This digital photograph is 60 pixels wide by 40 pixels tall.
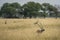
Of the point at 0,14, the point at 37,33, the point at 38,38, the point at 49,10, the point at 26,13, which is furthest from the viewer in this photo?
the point at 49,10

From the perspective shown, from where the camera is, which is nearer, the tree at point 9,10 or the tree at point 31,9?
the tree at point 9,10

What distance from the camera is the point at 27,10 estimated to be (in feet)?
102

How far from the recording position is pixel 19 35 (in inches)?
227

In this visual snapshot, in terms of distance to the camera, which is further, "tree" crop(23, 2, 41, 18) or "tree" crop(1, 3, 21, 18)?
"tree" crop(23, 2, 41, 18)

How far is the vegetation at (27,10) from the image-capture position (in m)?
29.8

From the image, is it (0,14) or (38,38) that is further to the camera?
(0,14)

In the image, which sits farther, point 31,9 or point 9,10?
point 31,9

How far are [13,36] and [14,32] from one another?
0.40 metres

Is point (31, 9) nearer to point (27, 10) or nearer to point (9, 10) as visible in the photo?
point (27, 10)

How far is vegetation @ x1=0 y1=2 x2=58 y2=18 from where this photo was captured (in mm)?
29775

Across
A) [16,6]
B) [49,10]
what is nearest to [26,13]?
[16,6]

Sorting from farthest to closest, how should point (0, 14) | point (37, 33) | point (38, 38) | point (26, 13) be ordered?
point (0, 14) < point (26, 13) < point (37, 33) < point (38, 38)

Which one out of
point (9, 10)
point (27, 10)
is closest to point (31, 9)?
point (27, 10)

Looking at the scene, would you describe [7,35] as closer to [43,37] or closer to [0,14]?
[43,37]
